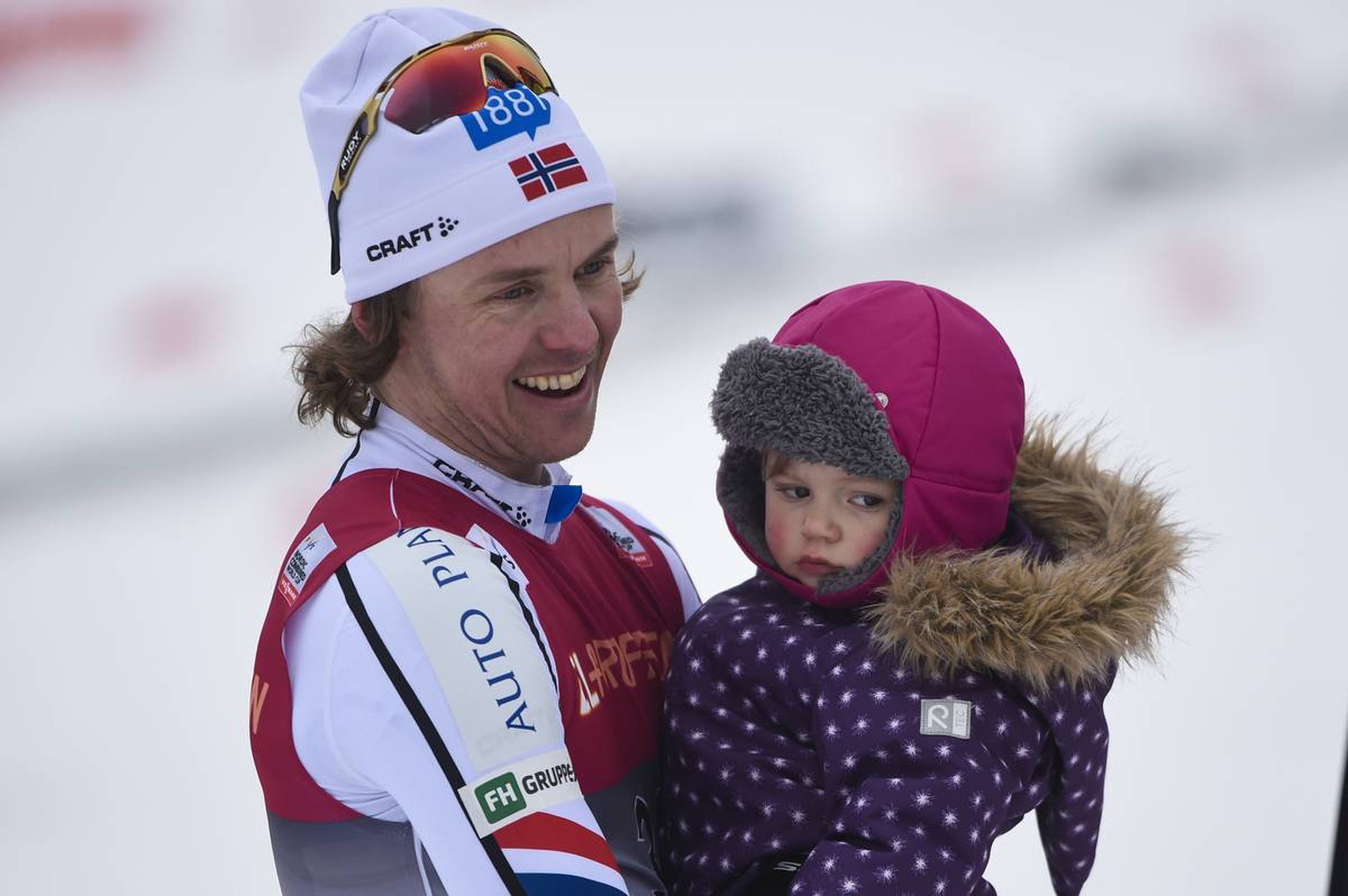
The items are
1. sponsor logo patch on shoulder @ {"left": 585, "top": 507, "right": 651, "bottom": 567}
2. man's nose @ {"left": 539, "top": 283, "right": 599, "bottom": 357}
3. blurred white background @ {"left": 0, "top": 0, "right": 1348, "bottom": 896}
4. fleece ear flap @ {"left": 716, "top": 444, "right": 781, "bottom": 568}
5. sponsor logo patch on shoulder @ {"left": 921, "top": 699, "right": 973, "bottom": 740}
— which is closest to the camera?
sponsor logo patch on shoulder @ {"left": 921, "top": 699, "right": 973, "bottom": 740}

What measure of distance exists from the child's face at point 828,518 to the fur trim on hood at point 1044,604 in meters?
0.05

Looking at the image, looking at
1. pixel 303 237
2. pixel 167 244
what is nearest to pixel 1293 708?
pixel 303 237

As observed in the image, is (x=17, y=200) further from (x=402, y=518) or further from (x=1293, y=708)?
(x=1293, y=708)

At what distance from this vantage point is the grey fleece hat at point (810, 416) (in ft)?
4.20

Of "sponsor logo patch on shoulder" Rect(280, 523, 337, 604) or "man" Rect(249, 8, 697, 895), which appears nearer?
"man" Rect(249, 8, 697, 895)

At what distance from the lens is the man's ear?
1352 millimetres

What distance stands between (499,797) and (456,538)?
8.9 inches

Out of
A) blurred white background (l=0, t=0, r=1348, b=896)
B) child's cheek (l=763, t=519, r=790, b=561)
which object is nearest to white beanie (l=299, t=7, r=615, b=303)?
Answer: child's cheek (l=763, t=519, r=790, b=561)

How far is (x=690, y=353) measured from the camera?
3.66 meters

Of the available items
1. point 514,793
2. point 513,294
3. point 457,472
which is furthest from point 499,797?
point 513,294

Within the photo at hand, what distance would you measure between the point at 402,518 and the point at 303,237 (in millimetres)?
2553

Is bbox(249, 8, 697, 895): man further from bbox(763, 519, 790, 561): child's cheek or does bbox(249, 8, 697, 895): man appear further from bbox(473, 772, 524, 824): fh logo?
bbox(763, 519, 790, 561): child's cheek

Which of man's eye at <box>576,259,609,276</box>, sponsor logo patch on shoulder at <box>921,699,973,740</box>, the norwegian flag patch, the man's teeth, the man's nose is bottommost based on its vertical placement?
sponsor logo patch on shoulder at <box>921,699,973,740</box>

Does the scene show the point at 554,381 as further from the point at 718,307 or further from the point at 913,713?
the point at 718,307
